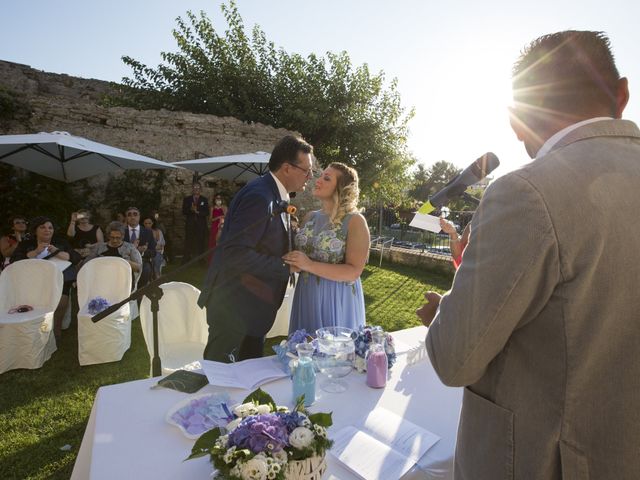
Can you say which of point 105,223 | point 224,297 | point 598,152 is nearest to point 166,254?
point 105,223

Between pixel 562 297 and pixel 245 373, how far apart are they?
1615 millimetres

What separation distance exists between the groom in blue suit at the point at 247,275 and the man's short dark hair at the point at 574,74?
167 centimetres

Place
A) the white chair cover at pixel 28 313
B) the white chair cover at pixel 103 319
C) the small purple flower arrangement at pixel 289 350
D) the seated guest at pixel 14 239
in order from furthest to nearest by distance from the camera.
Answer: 1. the seated guest at pixel 14 239
2. the white chair cover at pixel 103 319
3. the white chair cover at pixel 28 313
4. the small purple flower arrangement at pixel 289 350

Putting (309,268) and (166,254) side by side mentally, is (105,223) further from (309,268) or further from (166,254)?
(309,268)

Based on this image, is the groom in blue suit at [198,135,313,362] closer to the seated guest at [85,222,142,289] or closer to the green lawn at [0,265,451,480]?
the green lawn at [0,265,451,480]

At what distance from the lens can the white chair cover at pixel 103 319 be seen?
14.0 ft

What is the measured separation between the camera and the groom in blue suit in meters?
2.41

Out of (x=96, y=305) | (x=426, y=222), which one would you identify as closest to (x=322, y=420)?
(x=426, y=222)

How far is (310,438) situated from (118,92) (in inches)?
713

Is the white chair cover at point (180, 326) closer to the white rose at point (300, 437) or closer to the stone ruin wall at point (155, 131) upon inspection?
the white rose at point (300, 437)

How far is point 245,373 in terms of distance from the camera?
2.00 metres

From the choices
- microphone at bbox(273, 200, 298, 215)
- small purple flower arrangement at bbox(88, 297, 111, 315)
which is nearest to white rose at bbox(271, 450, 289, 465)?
microphone at bbox(273, 200, 298, 215)

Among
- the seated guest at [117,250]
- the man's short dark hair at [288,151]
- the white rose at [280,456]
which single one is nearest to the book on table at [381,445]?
the white rose at [280,456]

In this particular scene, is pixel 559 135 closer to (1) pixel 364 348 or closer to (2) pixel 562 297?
(2) pixel 562 297
